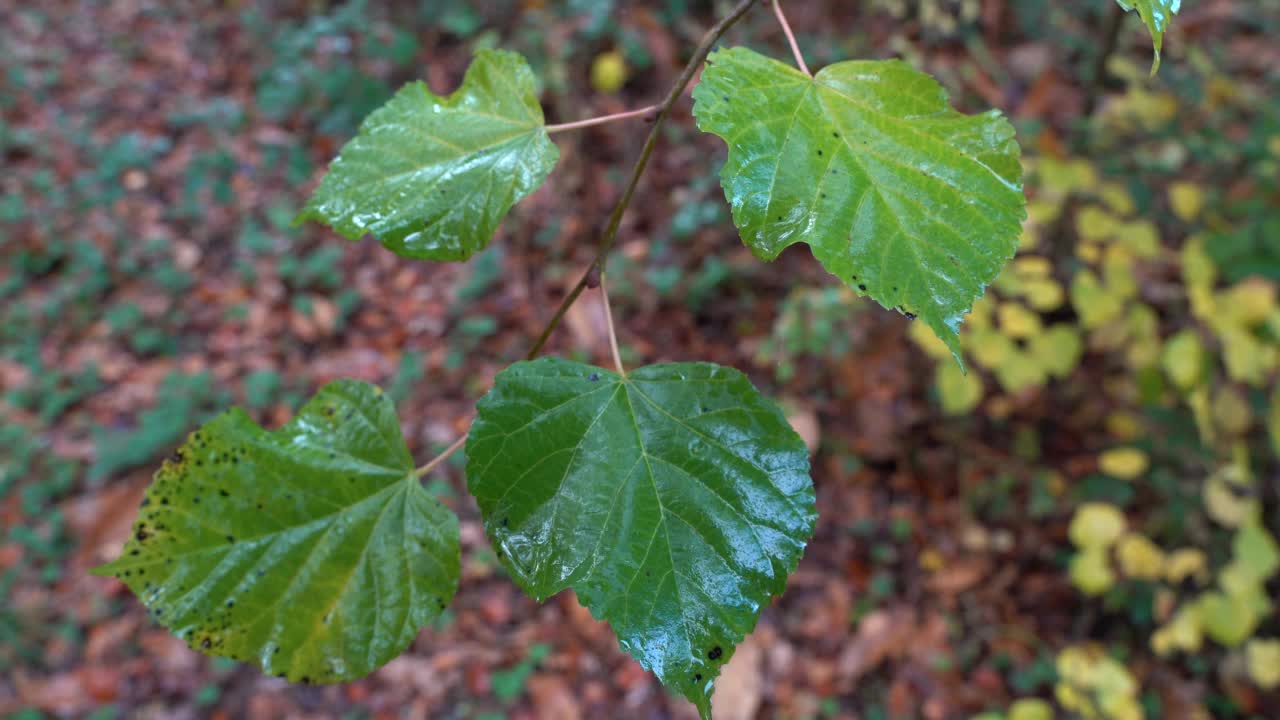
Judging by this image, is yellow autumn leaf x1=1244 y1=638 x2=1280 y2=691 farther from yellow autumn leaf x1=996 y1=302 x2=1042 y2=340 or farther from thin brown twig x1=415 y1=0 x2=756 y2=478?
thin brown twig x1=415 y1=0 x2=756 y2=478

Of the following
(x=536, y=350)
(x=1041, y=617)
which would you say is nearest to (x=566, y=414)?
(x=536, y=350)

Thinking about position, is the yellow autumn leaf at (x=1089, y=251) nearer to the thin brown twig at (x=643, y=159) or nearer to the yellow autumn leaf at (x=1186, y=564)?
the yellow autumn leaf at (x=1186, y=564)

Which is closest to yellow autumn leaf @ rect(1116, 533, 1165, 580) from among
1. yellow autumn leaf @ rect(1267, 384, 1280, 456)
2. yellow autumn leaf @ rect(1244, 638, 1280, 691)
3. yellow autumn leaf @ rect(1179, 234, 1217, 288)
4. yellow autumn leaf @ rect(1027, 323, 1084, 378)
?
yellow autumn leaf @ rect(1244, 638, 1280, 691)

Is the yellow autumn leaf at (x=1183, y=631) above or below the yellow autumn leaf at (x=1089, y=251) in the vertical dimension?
below

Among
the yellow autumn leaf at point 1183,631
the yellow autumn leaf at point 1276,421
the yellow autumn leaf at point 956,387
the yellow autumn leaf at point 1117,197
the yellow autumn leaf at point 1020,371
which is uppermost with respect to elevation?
the yellow autumn leaf at point 1117,197

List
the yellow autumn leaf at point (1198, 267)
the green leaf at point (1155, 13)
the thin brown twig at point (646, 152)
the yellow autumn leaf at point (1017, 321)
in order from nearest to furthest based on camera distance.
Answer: the green leaf at point (1155, 13) → the thin brown twig at point (646, 152) → the yellow autumn leaf at point (1198, 267) → the yellow autumn leaf at point (1017, 321)

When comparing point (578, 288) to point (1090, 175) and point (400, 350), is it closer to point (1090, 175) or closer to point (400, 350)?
point (1090, 175)

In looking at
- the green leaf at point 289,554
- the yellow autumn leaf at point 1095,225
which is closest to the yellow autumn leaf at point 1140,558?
the yellow autumn leaf at point 1095,225

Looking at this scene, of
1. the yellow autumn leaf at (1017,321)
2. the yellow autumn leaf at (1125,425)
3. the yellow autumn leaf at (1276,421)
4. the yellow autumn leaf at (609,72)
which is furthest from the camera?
the yellow autumn leaf at (609,72)
